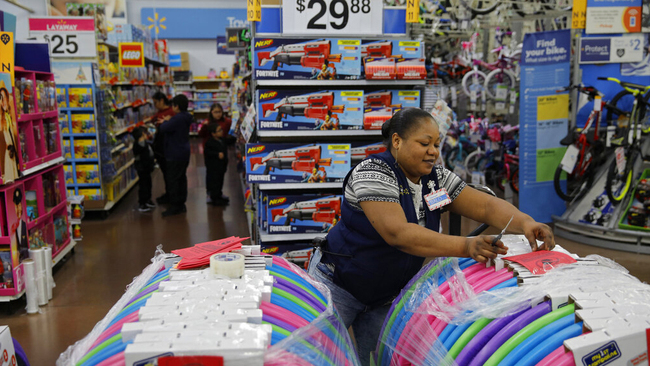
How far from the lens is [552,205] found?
22.2ft

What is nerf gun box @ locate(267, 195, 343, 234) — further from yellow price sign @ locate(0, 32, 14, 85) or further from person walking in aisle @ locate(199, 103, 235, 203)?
person walking in aisle @ locate(199, 103, 235, 203)

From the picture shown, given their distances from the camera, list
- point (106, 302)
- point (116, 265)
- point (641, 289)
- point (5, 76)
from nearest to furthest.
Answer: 1. point (641, 289)
2. point (5, 76)
3. point (106, 302)
4. point (116, 265)

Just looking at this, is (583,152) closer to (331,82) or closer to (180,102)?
(331,82)

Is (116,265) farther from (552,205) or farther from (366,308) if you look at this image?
(552,205)

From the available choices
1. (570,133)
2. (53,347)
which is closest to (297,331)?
(53,347)

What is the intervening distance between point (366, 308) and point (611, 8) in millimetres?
5541

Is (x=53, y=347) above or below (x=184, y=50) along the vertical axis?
below

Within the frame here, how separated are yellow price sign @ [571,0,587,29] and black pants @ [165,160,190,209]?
514 centimetres

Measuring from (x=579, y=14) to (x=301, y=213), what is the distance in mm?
4083

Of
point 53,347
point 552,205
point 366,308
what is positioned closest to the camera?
point 366,308

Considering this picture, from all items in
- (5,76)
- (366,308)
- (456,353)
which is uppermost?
(5,76)

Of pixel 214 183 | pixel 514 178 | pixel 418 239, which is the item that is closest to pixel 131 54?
pixel 214 183

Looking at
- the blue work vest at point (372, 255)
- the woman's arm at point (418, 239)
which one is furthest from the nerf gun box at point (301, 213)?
the woman's arm at point (418, 239)

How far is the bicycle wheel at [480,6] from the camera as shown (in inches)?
294
